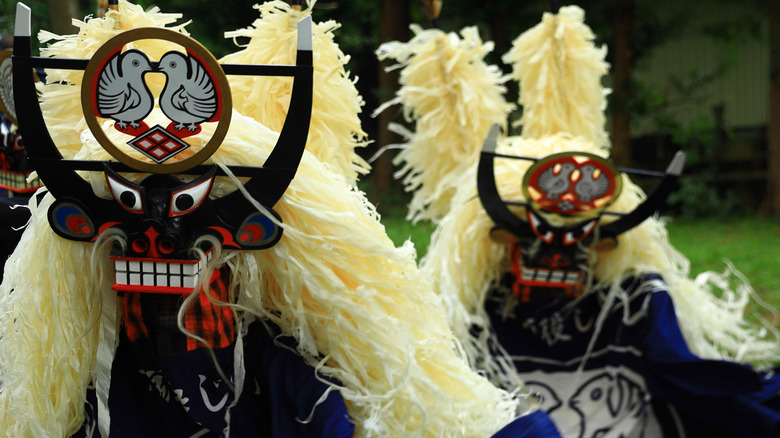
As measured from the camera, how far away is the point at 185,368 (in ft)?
4.98

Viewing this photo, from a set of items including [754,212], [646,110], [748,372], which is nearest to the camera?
[748,372]

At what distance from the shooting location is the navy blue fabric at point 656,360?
249cm

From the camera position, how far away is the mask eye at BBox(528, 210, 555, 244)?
7.91 ft

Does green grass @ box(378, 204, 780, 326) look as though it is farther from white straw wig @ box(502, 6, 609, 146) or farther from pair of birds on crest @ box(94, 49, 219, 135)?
Result: pair of birds on crest @ box(94, 49, 219, 135)

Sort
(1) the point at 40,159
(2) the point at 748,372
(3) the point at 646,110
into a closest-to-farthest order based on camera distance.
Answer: (1) the point at 40,159, (2) the point at 748,372, (3) the point at 646,110

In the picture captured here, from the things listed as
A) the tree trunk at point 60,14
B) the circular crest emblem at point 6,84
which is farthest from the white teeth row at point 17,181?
the tree trunk at point 60,14

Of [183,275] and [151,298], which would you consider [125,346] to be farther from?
[183,275]

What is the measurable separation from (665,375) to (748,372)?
0.84ft

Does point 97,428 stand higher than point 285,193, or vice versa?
point 285,193

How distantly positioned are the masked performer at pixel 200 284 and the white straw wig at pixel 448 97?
1.24m

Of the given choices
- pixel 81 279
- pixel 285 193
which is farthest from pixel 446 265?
pixel 81 279

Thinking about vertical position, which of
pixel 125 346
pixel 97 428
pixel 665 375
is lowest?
pixel 665 375

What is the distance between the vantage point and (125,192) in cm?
140

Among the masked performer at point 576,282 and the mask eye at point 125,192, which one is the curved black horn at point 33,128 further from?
the masked performer at point 576,282
